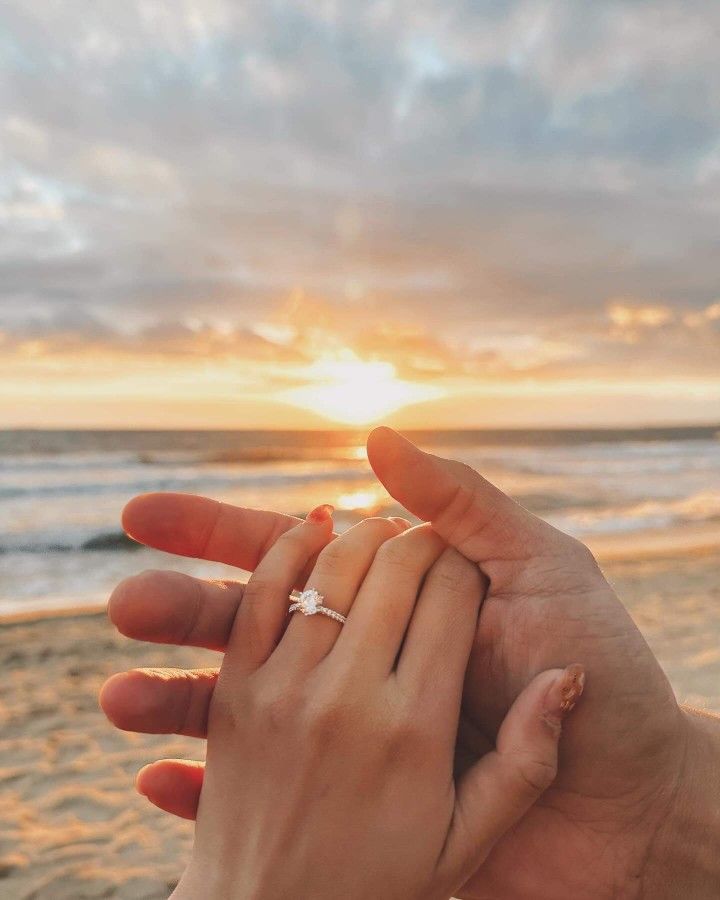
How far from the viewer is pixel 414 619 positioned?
1.62m

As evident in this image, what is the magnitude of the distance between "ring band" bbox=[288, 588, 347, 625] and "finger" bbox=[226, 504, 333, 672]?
0.06 m

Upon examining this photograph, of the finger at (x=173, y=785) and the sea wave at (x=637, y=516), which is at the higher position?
the finger at (x=173, y=785)

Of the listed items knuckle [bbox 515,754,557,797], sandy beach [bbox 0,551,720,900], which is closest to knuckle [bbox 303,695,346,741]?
knuckle [bbox 515,754,557,797]

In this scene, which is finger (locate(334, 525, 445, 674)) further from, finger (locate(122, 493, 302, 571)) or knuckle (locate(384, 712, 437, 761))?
finger (locate(122, 493, 302, 571))

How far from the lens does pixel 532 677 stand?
1743mm

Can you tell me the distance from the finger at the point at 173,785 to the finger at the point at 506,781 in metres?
0.63

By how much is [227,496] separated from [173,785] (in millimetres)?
15953

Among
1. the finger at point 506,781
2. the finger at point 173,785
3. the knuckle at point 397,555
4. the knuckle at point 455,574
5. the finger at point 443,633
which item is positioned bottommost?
the finger at point 173,785

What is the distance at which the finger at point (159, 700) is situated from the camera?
154 centimetres

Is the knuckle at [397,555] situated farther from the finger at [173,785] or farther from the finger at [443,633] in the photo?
the finger at [173,785]

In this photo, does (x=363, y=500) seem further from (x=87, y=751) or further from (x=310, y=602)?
(x=310, y=602)

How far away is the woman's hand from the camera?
1.38 m

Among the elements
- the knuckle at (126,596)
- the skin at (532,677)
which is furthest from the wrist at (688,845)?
the knuckle at (126,596)

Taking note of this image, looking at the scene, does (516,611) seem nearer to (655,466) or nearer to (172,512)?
(172,512)
